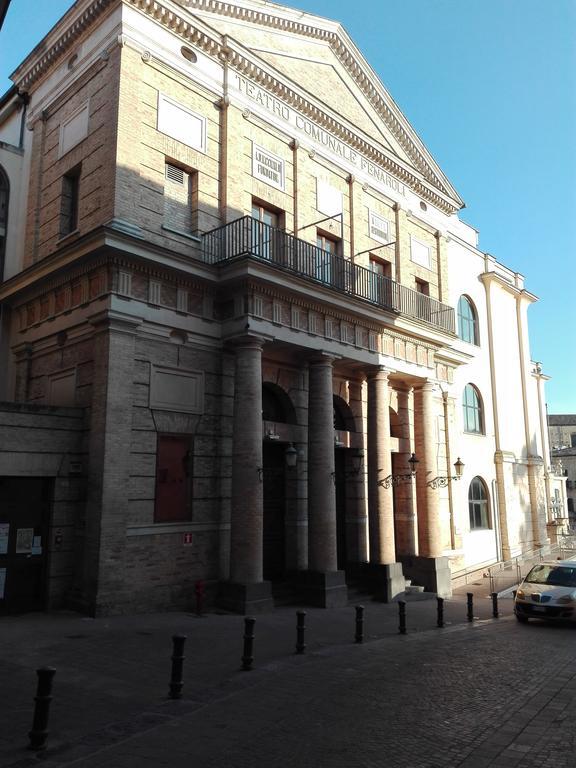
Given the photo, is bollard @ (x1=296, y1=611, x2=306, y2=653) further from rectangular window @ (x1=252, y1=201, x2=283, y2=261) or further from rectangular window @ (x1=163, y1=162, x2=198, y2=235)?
rectangular window @ (x1=163, y1=162, x2=198, y2=235)

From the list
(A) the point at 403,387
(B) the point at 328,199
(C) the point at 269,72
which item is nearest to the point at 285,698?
(A) the point at 403,387

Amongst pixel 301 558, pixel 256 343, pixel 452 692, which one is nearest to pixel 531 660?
pixel 452 692

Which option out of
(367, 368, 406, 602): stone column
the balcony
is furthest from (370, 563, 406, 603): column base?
the balcony

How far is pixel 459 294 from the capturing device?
93.9 feet

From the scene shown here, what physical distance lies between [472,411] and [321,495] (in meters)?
13.8

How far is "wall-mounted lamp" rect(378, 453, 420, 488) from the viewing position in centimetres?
1951

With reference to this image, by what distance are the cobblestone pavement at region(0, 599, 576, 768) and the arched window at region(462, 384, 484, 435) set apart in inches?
603

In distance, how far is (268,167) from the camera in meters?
18.7

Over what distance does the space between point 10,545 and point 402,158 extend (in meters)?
19.6

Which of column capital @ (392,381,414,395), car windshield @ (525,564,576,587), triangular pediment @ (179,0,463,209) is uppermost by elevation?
triangular pediment @ (179,0,463,209)

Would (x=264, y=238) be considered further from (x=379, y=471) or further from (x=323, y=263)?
(x=379, y=471)

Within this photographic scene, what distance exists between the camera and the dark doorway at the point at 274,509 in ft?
58.5

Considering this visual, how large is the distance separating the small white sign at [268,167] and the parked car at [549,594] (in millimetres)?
13156

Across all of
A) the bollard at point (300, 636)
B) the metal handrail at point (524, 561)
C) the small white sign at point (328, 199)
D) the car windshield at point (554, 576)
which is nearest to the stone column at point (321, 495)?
the car windshield at point (554, 576)
